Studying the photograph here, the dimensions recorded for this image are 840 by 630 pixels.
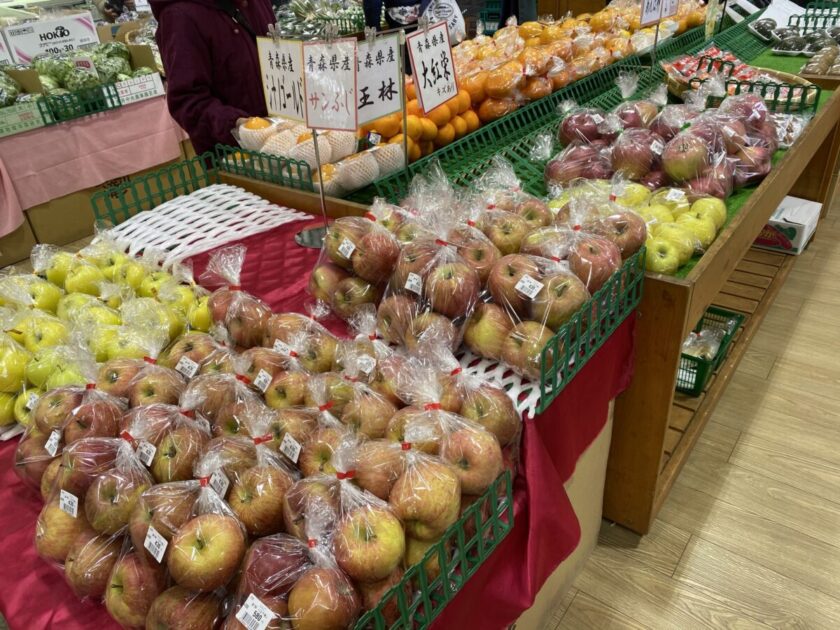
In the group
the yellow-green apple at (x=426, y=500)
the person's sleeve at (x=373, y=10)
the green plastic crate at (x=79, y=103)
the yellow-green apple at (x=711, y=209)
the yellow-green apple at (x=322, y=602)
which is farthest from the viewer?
the person's sleeve at (x=373, y=10)

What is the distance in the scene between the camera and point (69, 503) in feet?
2.97

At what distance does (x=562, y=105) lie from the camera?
2.30 m

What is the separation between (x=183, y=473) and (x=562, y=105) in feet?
6.24

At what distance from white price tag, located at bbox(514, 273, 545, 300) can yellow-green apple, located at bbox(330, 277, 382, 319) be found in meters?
0.31

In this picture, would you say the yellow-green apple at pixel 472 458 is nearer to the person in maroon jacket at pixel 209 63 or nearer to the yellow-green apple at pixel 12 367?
the yellow-green apple at pixel 12 367

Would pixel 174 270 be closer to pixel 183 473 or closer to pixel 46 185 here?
pixel 183 473

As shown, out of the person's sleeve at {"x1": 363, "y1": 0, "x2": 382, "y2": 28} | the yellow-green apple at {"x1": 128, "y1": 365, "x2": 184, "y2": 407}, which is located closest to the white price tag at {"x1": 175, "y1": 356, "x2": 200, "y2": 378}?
the yellow-green apple at {"x1": 128, "y1": 365, "x2": 184, "y2": 407}

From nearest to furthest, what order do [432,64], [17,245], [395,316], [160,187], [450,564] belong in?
[450,564], [395,316], [432,64], [160,187], [17,245]

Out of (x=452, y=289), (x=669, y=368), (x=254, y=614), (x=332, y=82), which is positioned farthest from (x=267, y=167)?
(x=254, y=614)

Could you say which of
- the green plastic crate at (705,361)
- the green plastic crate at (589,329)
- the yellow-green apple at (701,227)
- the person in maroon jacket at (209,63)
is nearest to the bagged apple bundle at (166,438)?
the green plastic crate at (589,329)

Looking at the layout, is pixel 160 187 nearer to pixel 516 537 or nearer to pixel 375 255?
pixel 375 255

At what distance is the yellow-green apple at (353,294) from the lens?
1.29 m

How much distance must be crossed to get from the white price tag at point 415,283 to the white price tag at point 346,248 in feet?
0.51

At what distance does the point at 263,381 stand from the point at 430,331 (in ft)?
0.96
